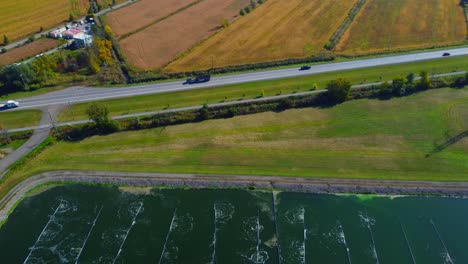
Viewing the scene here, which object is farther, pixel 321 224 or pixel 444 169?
pixel 444 169

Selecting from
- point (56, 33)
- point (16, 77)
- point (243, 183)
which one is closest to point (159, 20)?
point (56, 33)

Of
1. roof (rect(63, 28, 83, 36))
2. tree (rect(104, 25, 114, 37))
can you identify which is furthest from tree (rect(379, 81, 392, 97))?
roof (rect(63, 28, 83, 36))

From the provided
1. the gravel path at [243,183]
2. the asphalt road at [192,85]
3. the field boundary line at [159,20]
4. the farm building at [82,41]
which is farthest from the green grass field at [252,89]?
the field boundary line at [159,20]

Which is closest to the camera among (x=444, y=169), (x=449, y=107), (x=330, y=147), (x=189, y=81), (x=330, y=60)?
(x=444, y=169)

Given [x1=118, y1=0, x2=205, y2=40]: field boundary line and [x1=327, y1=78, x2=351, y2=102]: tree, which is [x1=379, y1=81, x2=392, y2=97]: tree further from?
[x1=118, y1=0, x2=205, y2=40]: field boundary line

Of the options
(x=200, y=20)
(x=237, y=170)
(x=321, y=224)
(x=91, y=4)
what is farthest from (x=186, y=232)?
(x=91, y=4)

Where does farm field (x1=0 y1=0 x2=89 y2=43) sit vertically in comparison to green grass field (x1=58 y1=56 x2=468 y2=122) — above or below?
above

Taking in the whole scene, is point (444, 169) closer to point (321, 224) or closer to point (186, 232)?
point (321, 224)

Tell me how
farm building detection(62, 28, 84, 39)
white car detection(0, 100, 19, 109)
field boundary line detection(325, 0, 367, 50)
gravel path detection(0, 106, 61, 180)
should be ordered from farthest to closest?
farm building detection(62, 28, 84, 39) → field boundary line detection(325, 0, 367, 50) → white car detection(0, 100, 19, 109) → gravel path detection(0, 106, 61, 180)
